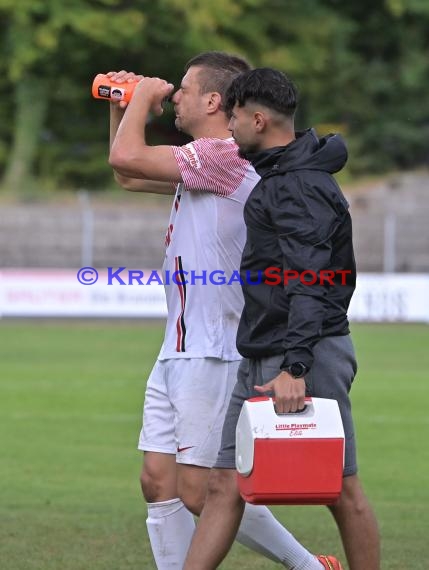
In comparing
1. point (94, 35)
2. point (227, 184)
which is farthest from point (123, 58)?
point (227, 184)

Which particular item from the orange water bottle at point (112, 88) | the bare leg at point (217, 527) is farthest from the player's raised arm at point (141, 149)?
the bare leg at point (217, 527)

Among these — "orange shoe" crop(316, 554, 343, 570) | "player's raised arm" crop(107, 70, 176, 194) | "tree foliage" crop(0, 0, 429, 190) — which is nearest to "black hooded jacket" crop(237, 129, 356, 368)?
"player's raised arm" crop(107, 70, 176, 194)

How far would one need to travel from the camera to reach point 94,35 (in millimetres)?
39469

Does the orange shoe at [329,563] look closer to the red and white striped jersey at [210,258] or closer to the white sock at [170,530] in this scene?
the white sock at [170,530]

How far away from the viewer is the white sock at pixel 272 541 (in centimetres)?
599

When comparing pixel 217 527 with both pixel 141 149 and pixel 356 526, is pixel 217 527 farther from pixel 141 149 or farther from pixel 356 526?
pixel 141 149

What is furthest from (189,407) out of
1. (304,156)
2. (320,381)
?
(304,156)

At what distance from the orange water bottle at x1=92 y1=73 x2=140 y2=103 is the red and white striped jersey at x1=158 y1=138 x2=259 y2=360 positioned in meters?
0.42

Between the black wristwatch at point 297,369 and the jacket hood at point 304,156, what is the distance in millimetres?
771

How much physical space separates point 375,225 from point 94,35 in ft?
36.8

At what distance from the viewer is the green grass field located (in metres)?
7.21

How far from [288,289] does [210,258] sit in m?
0.84

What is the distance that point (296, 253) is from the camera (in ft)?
16.4

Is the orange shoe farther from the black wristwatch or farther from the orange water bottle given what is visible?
the orange water bottle
